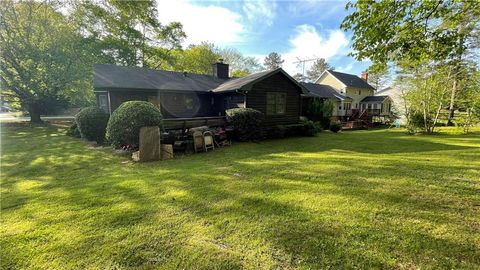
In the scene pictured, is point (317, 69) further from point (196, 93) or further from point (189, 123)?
point (189, 123)

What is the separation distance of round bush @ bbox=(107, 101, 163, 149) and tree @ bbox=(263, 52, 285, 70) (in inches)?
2122

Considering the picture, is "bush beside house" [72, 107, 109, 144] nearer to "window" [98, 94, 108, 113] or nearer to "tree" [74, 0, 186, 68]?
"window" [98, 94, 108, 113]

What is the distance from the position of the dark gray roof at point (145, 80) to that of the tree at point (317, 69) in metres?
51.2

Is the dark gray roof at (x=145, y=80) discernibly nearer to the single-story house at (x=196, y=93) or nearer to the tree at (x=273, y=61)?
the single-story house at (x=196, y=93)

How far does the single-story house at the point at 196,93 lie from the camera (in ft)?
40.7

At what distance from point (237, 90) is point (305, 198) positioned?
9.28 m

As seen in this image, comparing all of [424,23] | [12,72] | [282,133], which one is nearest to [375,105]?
[282,133]

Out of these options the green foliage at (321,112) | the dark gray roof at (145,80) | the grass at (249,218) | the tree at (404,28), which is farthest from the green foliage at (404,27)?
the green foliage at (321,112)

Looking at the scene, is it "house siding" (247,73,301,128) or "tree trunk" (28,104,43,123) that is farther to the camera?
"tree trunk" (28,104,43,123)

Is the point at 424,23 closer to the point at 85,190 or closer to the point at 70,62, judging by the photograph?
the point at 85,190

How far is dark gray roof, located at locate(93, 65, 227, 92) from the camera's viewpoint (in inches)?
479

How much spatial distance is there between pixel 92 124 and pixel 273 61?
177 feet

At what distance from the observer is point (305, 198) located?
382 centimetres

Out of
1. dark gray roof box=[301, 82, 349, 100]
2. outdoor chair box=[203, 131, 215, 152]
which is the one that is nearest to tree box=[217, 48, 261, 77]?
dark gray roof box=[301, 82, 349, 100]
